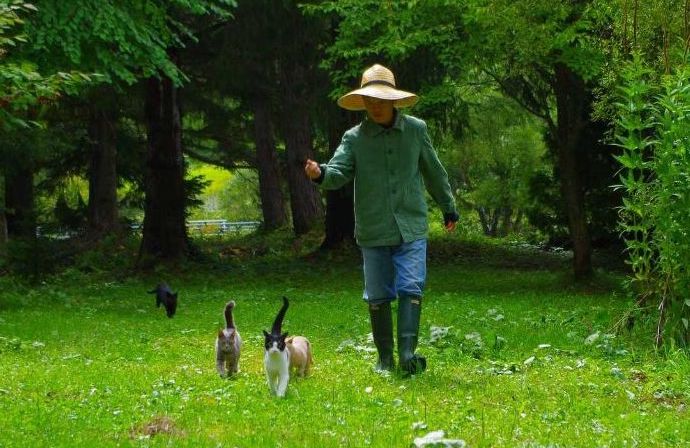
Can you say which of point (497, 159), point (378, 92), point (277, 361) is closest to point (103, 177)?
point (497, 159)

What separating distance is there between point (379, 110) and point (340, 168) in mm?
585

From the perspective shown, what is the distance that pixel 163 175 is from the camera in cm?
2395

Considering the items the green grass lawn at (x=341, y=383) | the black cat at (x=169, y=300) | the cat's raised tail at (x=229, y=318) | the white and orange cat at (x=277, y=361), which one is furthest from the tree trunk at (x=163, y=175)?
the white and orange cat at (x=277, y=361)

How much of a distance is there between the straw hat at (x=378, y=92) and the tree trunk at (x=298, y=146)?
654 inches

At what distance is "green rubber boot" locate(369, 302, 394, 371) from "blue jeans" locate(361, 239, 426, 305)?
0.23ft

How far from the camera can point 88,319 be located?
15820 mm

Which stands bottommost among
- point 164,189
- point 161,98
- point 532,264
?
point 532,264

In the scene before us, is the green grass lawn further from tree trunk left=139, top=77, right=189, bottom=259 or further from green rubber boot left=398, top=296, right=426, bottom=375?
tree trunk left=139, top=77, right=189, bottom=259

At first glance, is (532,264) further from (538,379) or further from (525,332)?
(538,379)

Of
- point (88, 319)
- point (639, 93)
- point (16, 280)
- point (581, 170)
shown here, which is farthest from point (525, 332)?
point (16, 280)

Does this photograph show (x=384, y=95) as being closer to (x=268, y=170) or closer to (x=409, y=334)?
(x=409, y=334)

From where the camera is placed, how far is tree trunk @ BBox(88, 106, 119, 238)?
105ft

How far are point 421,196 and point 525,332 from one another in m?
4.07

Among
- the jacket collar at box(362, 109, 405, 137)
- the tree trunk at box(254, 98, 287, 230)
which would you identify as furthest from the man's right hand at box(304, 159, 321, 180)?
the tree trunk at box(254, 98, 287, 230)
